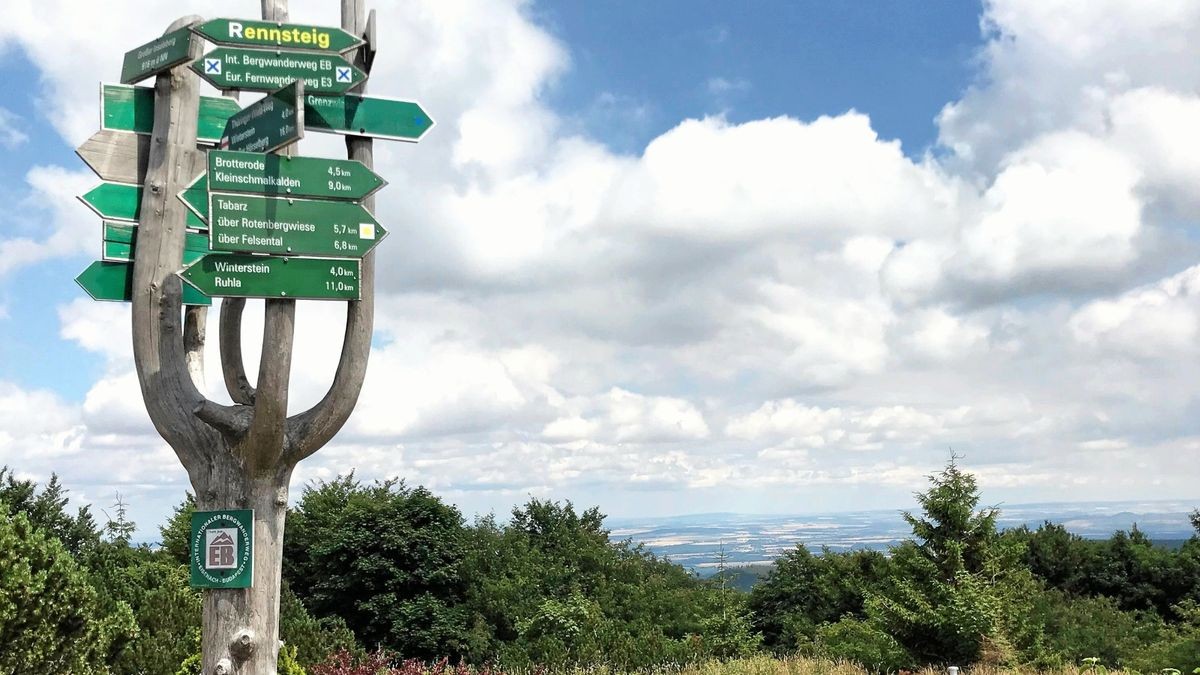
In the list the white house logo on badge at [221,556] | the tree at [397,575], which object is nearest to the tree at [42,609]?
the white house logo on badge at [221,556]

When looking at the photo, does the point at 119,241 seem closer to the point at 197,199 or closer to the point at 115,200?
the point at 115,200

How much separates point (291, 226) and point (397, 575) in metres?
20.5

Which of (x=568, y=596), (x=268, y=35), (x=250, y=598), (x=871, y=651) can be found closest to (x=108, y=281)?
(x=268, y=35)

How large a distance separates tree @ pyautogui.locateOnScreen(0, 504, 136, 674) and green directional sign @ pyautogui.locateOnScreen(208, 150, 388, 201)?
4654 mm

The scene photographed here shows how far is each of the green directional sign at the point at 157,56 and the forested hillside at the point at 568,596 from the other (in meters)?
4.39

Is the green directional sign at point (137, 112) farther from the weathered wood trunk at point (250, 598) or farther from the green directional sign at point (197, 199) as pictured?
the weathered wood trunk at point (250, 598)

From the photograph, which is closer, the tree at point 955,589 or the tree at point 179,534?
the tree at point 955,589

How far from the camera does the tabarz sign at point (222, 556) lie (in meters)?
6.25

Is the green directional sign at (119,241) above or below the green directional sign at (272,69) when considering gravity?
below

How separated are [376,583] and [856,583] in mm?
12339

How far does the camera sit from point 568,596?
27719 millimetres

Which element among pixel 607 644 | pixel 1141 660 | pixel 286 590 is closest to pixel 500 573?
pixel 607 644

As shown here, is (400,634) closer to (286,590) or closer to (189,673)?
(286,590)

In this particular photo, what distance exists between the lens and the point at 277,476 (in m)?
6.48
